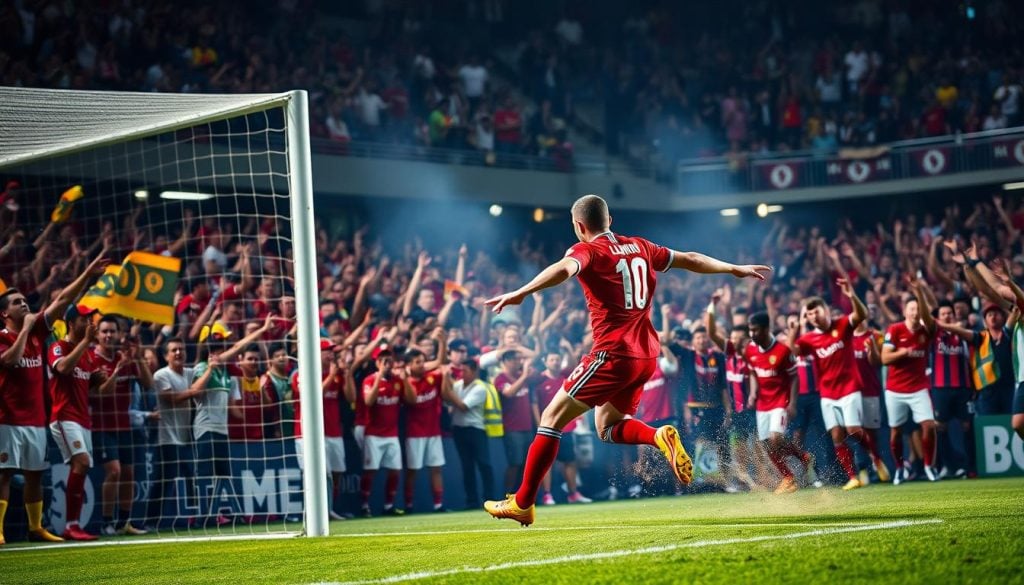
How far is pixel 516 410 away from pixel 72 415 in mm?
6091

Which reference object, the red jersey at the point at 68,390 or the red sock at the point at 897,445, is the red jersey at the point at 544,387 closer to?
the red sock at the point at 897,445

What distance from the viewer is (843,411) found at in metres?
15.0

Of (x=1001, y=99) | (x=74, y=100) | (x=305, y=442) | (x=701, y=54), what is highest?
(x=701, y=54)

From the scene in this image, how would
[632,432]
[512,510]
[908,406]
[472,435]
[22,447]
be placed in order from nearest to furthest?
[512,510]
[632,432]
[22,447]
[908,406]
[472,435]

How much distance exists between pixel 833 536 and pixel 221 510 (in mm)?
8093

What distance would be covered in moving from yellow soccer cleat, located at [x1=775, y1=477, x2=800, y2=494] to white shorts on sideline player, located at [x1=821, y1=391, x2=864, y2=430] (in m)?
3.77

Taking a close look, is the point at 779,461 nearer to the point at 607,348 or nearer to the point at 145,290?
the point at 607,348

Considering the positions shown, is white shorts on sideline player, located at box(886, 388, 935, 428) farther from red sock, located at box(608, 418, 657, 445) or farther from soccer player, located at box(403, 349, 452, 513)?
red sock, located at box(608, 418, 657, 445)

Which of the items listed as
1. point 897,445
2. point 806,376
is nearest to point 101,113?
point 806,376

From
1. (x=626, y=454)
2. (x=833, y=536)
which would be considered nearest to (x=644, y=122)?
(x=626, y=454)

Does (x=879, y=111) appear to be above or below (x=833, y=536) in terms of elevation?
above

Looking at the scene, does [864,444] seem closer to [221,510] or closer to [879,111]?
[221,510]

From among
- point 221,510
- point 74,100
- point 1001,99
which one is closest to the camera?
point 74,100

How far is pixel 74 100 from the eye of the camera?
10430 mm
